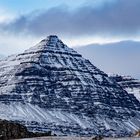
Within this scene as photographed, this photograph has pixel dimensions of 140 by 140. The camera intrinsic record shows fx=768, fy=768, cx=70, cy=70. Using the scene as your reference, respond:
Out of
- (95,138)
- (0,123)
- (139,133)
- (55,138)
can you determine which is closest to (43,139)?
(55,138)

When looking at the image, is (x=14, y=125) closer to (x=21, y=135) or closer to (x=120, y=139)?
(x=21, y=135)

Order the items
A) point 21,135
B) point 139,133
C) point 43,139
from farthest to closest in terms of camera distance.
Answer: point 21,135 → point 139,133 → point 43,139

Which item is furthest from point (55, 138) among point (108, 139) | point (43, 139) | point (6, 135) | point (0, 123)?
point (0, 123)

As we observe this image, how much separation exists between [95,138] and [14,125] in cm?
1905

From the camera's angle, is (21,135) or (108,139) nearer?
(108,139)

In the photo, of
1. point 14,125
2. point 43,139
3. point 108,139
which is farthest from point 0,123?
point 108,139

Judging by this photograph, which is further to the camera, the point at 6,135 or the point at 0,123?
the point at 0,123

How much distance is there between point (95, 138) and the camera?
57031mm

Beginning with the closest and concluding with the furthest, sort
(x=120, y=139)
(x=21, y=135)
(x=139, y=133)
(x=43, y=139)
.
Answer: (x=120, y=139)
(x=43, y=139)
(x=139, y=133)
(x=21, y=135)

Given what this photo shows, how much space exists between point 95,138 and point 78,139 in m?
1.75

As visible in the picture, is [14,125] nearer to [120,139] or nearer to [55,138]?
[55,138]

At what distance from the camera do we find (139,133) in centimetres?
6375

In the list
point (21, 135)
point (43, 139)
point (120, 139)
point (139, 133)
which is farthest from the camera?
point (21, 135)

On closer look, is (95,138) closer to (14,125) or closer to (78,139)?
(78,139)
